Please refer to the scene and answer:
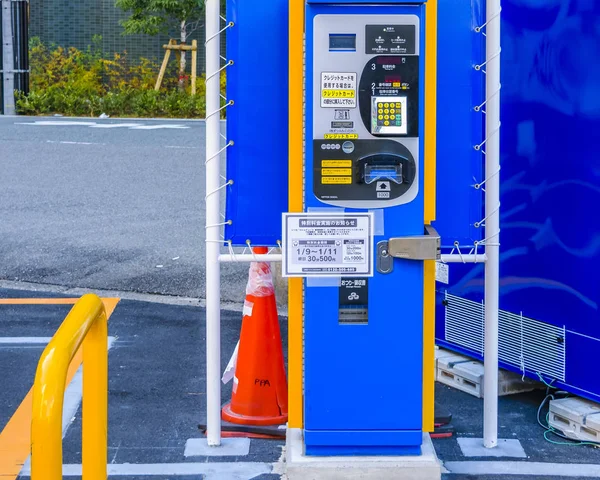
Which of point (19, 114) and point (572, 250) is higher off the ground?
point (19, 114)

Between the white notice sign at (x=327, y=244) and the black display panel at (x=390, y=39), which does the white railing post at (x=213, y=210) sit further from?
the black display panel at (x=390, y=39)

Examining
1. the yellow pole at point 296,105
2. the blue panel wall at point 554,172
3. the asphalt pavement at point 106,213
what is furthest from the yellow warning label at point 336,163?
the asphalt pavement at point 106,213

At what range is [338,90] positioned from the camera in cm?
370

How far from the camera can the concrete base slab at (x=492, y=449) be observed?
14.3 ft

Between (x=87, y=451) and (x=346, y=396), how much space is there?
1143mm

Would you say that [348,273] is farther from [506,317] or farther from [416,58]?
[506,317]

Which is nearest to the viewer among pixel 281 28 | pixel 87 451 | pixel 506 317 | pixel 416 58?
pixel 87 451

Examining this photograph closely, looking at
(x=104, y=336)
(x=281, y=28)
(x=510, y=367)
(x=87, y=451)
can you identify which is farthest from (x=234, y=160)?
(x=510, y=367)

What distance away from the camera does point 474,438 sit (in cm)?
455

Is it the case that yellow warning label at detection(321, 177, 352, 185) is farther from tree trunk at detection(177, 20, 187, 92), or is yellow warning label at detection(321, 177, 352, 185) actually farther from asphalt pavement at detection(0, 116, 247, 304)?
tree trunk at detection(177, 20, 187, 92)

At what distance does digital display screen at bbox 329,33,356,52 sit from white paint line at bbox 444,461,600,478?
5.85 ft

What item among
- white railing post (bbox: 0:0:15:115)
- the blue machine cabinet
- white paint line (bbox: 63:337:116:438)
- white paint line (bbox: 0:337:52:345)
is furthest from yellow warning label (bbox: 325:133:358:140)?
white railing post (bbox: 0:0:15:115)

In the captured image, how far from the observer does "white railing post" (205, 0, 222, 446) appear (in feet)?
13.7

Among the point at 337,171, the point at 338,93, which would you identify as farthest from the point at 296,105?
the point at 337,171
